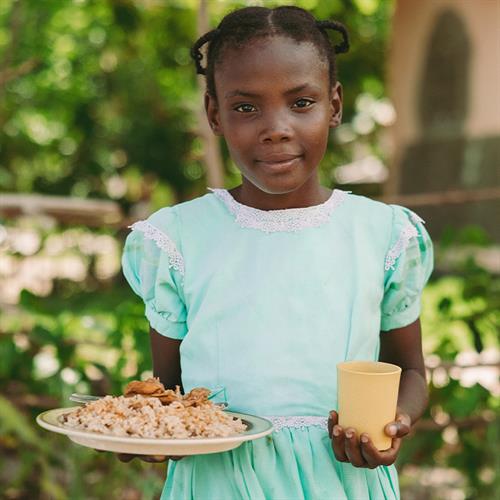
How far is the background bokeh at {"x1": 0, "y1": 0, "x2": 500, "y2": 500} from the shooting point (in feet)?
10.6

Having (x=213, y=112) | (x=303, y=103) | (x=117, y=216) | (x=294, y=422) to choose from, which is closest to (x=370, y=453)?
(x=294, y=422)

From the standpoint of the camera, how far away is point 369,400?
1.44 meters

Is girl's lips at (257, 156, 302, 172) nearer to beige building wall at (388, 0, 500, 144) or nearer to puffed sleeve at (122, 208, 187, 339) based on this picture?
puffed sleeve at (122, 208, 187, 339)

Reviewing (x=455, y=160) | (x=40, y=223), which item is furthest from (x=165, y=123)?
(x=40, y=223)

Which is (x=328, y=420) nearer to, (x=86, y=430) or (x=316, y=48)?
(x=86, y=430)

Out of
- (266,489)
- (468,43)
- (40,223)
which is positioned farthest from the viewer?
(468,43)

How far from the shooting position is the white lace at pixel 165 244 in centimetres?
170

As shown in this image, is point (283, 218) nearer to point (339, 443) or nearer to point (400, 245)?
point (400, 245)

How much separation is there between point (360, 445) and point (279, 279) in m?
0.36

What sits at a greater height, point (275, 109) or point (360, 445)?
point (275, 109)

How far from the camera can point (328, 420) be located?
1519mm

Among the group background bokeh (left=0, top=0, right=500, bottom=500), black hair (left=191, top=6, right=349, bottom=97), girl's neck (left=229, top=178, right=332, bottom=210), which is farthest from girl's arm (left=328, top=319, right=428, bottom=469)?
background bokeh (left=0, top=0, right=500, bottom=500)

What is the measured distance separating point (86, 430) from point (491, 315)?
2153 millimetres

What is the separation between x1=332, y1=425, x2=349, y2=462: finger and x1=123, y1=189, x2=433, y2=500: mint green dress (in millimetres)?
106
